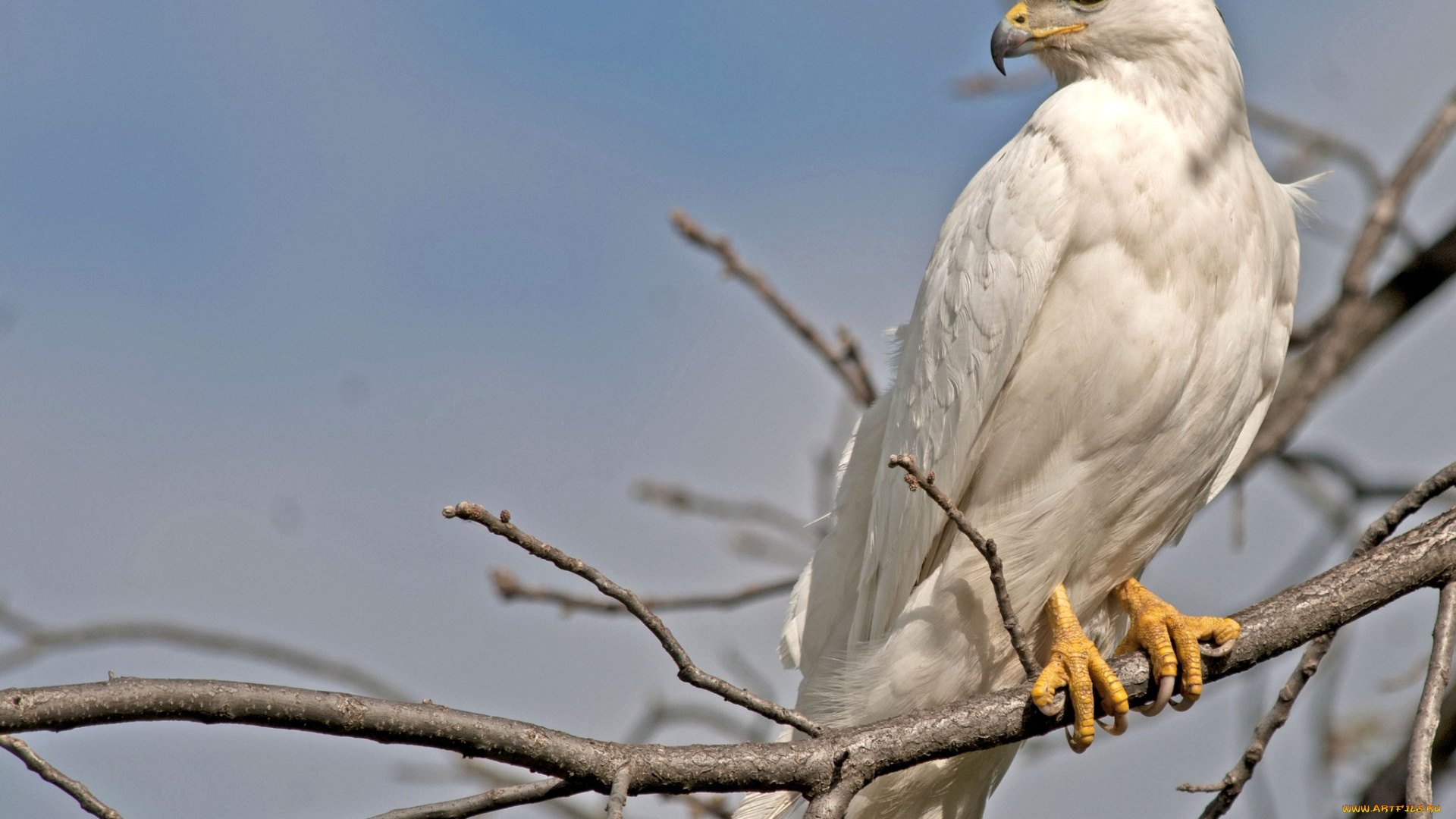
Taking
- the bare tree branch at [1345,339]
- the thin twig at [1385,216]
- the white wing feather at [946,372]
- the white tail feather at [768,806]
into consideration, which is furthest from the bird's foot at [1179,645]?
the thin twig at [1385,216]

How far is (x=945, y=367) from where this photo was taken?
11.6 feet

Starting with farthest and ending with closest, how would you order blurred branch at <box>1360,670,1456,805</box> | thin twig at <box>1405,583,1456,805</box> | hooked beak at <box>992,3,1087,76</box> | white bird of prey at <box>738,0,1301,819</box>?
blurred branch at <box>1360,670,1456,805</box>
hooked beak at <box>992,3,1087,76</box>
white bird of prey at <box>738,0,1301,819</box>
thin twig at <box>1405,583,1456,805</box>

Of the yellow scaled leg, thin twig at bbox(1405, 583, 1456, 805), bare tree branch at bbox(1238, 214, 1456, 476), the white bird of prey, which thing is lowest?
thin twig at bbox(1405, 583, 1456, 805)

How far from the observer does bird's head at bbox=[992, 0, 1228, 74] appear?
365 cm

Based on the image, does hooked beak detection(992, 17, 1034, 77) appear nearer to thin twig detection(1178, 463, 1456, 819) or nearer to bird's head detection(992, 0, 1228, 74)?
bird's head detection(992, 0, 1228, 74)

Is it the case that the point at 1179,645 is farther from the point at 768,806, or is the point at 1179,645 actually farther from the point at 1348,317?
the point at 1348,317

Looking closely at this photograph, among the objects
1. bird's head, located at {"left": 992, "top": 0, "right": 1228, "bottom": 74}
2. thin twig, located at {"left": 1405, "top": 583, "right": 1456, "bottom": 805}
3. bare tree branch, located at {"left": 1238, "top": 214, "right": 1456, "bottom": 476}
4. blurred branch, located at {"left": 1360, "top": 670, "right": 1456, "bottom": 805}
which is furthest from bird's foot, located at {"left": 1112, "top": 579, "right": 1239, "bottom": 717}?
bird's head, located at {"left": 992, "top": 0, "right": 1228, "bottom": 74}

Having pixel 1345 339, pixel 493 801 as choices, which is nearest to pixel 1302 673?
pixel 493 801

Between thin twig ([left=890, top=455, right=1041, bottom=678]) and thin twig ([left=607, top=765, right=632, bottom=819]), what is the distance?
0.78m

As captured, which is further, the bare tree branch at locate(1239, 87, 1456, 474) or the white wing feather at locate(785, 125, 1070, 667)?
the bare tree branch at locate(1239, 87, 1456, 474)

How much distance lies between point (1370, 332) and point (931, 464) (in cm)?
308

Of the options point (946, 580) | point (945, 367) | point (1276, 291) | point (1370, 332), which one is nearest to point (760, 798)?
point (946, 580)

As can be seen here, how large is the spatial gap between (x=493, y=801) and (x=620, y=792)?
254 millimetres

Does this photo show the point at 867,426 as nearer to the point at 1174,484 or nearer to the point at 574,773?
the point at 1174,484
